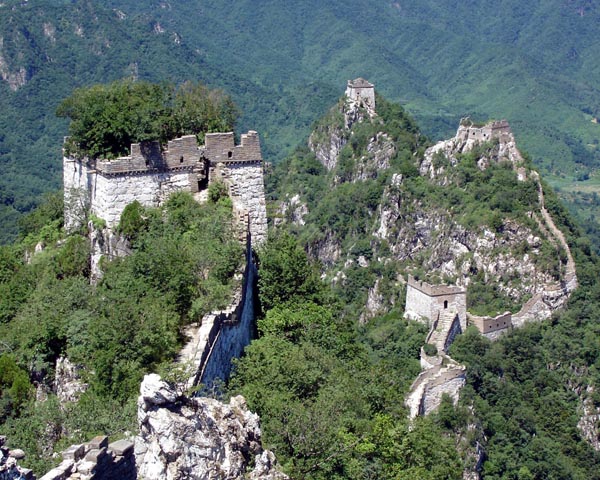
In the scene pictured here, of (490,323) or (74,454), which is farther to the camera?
(490,323)

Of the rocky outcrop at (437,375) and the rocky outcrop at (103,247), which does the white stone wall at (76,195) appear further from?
the rocky outcrop at (437,375)

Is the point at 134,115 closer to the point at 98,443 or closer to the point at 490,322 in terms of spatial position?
the point at 98,443

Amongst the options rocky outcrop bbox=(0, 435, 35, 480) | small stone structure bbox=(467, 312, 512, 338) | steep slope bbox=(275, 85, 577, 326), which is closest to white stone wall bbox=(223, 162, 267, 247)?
rocky outcrop bbox=(0, 435, 35, 480)

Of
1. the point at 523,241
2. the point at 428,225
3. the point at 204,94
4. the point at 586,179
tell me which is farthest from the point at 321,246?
the point at 586,179

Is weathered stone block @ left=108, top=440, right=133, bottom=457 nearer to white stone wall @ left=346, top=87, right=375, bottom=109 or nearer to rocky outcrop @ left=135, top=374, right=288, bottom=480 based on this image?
rocky outcrop @ left=135, top=374, right=288, bottom=480

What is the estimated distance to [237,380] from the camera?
62.5ft

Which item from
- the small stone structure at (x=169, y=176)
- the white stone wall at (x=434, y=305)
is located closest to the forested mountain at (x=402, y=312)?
the white stone wall at (x=434, y=305)

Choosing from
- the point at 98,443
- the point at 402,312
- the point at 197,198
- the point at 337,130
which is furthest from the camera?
the point at 337,130

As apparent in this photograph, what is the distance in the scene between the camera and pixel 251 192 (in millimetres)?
25781

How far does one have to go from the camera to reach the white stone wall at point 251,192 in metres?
25.4

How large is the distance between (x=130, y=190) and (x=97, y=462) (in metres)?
13.8

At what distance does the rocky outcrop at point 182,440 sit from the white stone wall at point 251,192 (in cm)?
1173

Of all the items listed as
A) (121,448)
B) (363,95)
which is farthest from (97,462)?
(363,95)

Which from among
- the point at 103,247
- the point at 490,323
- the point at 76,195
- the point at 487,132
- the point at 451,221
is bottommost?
the point at 490,323
